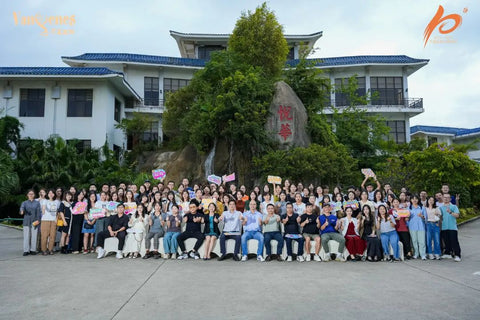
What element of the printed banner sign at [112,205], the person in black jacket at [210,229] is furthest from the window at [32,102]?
the person in black jacket at [210,229]

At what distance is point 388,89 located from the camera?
89.4 ft

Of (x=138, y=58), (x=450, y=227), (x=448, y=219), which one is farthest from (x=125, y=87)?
(x=450, y=227)

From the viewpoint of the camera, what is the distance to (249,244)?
8.61 m

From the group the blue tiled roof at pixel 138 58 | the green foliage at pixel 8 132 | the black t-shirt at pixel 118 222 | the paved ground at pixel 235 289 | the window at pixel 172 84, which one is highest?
the blue tiled roof at pixel 138 58

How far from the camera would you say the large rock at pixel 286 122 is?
1693 cm

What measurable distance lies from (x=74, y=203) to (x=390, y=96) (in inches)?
994

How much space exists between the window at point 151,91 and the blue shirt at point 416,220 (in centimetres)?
2127

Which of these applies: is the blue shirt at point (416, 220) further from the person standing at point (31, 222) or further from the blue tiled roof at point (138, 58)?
the blue tiled roof at point (138, 58)

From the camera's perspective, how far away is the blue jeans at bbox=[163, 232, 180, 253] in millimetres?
8578

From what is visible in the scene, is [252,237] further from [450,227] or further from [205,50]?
[205,50]

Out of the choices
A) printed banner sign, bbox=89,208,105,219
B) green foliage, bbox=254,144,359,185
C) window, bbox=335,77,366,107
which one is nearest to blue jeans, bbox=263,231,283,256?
printed banner sign, bbox=89,208,105,219

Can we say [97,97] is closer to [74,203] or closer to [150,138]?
[150,138]

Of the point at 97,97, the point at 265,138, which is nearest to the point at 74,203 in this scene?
the point at 265,138

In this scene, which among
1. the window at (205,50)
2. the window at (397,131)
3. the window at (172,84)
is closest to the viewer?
the window at (172,84)
